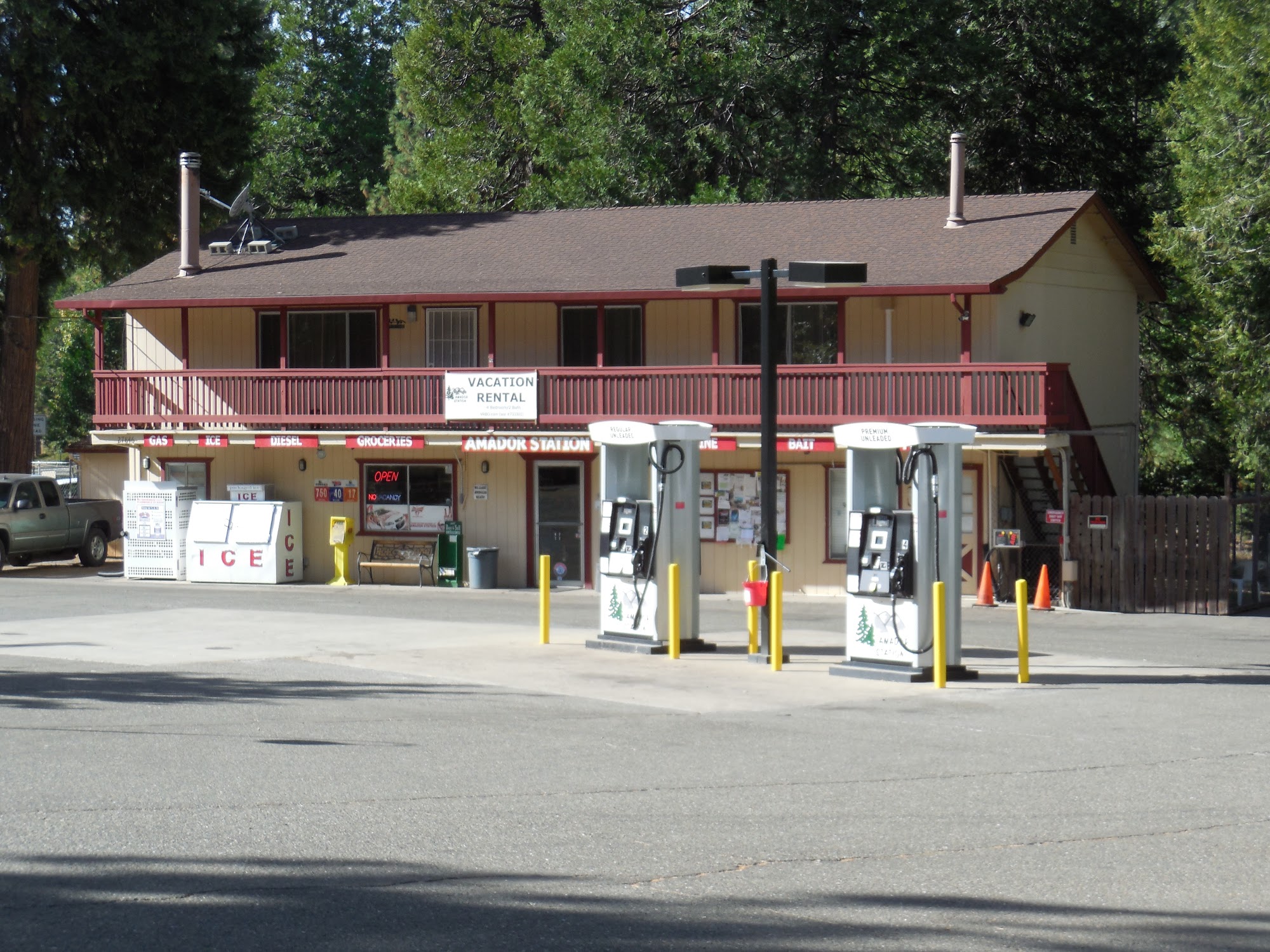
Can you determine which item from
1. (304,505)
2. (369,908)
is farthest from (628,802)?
(304,505)

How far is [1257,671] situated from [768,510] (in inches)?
221

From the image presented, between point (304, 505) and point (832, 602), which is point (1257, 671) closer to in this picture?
point (832, 602)

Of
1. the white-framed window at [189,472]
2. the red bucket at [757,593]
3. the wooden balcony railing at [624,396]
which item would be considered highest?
the wooden balcony railing at [624,396]

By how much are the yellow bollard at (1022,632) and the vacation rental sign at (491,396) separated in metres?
13.3

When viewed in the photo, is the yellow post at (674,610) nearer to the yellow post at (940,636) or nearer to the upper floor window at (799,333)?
the yellow post at (940,636)

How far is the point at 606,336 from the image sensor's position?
28500 millimetres

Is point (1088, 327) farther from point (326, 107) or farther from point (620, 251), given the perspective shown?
point (326, 107)

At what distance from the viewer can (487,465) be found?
2836 centimetres

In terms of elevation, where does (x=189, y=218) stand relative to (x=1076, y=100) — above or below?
below

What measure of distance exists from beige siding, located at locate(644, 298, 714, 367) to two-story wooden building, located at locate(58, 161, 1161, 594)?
4 centimetres

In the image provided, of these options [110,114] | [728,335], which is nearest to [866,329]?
[728,335]

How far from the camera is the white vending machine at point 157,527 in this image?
28906mm

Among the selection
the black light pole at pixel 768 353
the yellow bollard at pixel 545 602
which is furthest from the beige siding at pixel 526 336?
the black light pole at pixel 768 353

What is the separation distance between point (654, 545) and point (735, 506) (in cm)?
961
